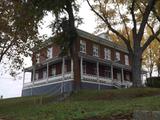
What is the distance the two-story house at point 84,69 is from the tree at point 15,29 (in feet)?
34.7

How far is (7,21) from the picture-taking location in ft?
70.3

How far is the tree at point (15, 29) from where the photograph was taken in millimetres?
20984

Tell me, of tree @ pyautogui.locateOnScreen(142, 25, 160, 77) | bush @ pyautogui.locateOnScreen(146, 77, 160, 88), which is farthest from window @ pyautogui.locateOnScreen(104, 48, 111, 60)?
tree @ pyautogui.locateOnScreen(142, 25, 160, 77)

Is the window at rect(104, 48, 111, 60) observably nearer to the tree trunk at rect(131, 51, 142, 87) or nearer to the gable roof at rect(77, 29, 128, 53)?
the gable roof at rect(77, 29, 128, 53)

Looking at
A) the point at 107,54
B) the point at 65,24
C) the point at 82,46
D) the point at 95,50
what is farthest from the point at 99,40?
the point at 65,24

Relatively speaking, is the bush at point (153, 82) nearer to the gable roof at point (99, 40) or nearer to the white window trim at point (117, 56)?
the white window trim at point (117, 56)

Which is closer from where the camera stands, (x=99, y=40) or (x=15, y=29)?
(x=15, y=29)

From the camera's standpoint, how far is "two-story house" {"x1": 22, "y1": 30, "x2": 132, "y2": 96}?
34.7 m

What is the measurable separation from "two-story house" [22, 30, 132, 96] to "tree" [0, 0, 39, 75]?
1057cm

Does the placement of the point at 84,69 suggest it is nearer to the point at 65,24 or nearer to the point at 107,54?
the point at 107,54

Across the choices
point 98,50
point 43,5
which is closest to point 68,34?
point 43,5

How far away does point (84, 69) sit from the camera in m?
37.5

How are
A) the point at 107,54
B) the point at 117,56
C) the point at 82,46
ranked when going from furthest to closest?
the point at 117,56 → the point at 107,54 → the point at 82,46

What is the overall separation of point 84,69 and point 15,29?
1699cm
